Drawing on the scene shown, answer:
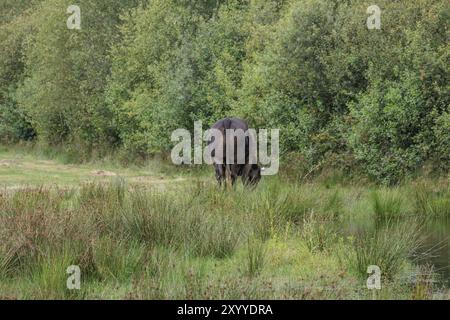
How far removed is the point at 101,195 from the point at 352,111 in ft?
23.5

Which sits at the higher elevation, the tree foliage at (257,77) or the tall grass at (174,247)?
the tree foliage at (257,77)

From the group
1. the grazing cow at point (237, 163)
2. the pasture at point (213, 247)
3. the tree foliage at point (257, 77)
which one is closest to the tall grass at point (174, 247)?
the pasture at point (213, 247)

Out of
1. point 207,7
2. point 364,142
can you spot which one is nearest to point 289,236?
point 364,142

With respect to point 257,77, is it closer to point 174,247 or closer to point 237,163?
point 237,163

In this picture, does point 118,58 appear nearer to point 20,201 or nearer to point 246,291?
point 20,201

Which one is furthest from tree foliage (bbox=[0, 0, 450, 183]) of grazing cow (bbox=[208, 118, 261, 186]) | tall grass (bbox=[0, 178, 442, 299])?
tall grass (bbox=[0, 178, 442, 299])

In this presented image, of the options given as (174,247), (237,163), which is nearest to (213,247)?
(174,247)

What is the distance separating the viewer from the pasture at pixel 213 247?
7754mm

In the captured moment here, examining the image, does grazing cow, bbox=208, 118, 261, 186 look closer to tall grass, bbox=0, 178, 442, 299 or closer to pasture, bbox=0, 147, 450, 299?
pasture, bbox=0, 147, 450, 299

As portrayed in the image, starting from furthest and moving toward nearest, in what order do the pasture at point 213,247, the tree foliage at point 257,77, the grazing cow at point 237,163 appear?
1. the tree foliage at point 257,77
2. the grazing cow at point 237,163
3. the pasture at point 213,247

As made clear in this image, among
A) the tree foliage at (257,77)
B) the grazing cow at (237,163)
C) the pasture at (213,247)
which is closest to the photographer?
the pasture at (213,247)

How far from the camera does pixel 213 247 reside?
32.7 ft

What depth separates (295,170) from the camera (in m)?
18.6

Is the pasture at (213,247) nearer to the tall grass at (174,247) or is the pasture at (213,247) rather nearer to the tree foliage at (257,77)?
the tall grass at (174,247)
